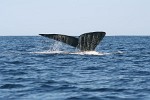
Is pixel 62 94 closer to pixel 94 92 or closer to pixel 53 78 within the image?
pixel 94 92

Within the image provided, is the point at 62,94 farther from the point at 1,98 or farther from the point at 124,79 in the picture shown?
the point at 124,79

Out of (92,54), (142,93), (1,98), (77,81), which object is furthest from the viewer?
(92,54)

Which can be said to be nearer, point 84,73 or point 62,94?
point 62,94

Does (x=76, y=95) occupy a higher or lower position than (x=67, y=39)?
lower

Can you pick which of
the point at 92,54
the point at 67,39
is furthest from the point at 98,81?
the point at 92,54

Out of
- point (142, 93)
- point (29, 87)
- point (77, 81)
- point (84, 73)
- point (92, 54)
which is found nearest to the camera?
point (142, 93)

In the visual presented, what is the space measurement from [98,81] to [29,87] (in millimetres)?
2559

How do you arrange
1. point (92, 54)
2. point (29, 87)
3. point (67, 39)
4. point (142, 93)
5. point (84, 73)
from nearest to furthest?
point (142, 93)
point (29, 87)
point (84, 73)
point (67, 39)
point (92, 54)

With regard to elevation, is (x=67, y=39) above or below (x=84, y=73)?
above

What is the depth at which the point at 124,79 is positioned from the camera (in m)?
14.1

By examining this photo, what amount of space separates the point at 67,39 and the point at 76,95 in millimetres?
9746

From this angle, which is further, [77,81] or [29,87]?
[77,81]

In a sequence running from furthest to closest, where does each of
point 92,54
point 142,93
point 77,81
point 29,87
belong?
point 92,54, point 77,81, point 29,87, point 142,93

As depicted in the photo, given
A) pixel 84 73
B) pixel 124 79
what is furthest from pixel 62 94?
pixel 84 73
